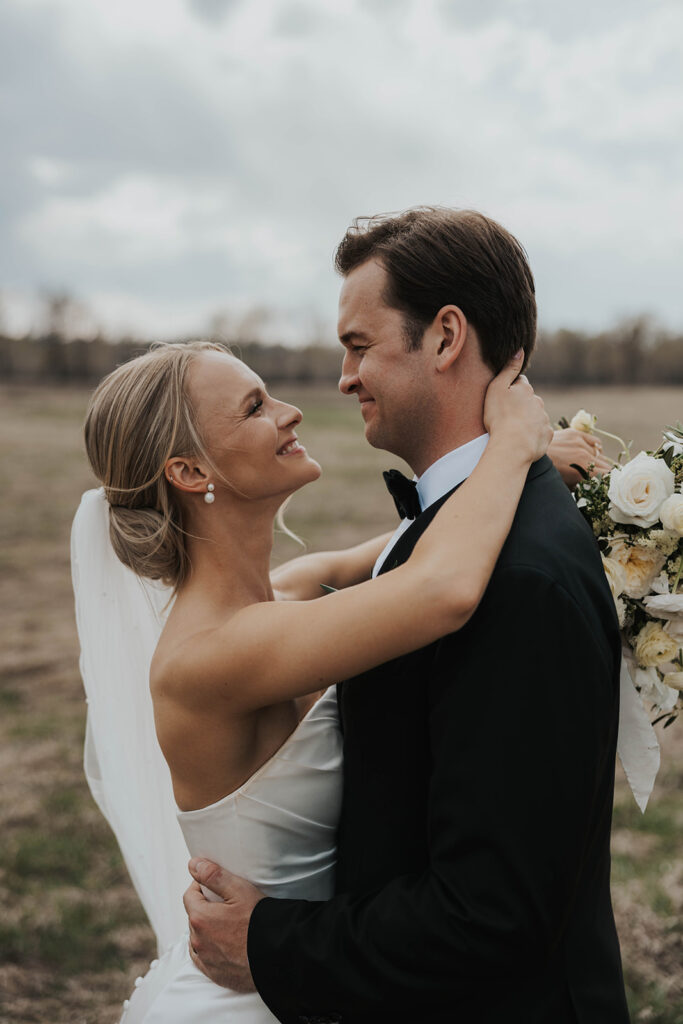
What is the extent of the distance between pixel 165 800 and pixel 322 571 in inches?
46.0

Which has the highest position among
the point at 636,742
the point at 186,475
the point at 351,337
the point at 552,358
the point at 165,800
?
the point at 351,337

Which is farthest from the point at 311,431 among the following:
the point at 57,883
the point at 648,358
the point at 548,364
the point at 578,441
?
the point at 578,441

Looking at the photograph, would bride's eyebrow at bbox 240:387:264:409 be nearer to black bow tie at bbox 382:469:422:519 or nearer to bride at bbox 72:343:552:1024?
bride at bbox 72:343:552:1024

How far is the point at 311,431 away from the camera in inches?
1463

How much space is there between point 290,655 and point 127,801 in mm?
1948

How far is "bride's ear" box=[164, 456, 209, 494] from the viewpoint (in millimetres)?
2852

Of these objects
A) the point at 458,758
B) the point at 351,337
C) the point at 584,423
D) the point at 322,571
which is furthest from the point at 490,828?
the point at 322,571

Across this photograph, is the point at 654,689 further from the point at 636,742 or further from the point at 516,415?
the point at 516,415

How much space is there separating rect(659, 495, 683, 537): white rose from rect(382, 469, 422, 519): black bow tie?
28.0 inches

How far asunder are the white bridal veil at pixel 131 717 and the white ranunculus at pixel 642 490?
186 centimetres

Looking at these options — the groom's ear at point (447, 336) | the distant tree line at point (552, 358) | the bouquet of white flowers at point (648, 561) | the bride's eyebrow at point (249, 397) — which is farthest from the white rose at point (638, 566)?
the distant tree line at point (552, 358)

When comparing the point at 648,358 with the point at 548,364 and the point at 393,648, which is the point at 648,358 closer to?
the point at 548,364

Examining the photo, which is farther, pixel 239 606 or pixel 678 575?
pixel 239 606

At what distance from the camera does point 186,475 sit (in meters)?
2.87
